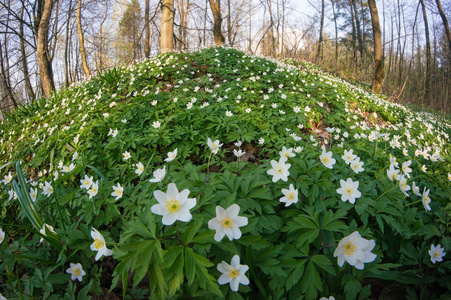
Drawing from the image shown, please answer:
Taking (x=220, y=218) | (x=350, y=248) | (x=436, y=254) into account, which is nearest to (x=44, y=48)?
(x=220, y=218)

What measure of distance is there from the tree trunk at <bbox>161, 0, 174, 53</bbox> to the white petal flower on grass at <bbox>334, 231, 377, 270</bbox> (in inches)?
259

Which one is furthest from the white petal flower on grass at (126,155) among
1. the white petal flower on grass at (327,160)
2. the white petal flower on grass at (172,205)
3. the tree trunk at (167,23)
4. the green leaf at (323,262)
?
A: the tree trunk at (167,23)

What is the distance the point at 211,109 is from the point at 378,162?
6.99ft

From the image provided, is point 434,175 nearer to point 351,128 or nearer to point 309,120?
point 351,128

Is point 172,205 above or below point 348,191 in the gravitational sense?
above

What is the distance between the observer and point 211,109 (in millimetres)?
3236

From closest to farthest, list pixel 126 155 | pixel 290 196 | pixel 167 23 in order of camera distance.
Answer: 1. pixel 290 196
2. pixel 126 155
3. pixel 167 23

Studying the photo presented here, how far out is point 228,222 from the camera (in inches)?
39.1

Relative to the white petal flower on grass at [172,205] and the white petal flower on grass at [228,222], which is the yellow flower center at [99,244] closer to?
the white petal flower on grass at [172,205]

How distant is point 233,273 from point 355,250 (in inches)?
21.3

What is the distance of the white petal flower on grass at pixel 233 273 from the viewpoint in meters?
0.96

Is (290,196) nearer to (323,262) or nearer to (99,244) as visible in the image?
(323,262)

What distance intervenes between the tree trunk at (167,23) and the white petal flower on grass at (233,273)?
648 cm

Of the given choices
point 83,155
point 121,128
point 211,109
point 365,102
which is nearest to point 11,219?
point 83,155
